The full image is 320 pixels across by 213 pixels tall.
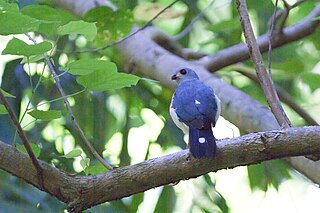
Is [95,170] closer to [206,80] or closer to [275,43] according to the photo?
[206,80]

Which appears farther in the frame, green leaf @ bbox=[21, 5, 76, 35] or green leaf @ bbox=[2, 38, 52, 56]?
green leaf @ bbox=[21, 5, 76, 35]

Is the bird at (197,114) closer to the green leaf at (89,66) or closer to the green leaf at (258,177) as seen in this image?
the green leaf at (89,66)

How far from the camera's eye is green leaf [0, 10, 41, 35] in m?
1.64

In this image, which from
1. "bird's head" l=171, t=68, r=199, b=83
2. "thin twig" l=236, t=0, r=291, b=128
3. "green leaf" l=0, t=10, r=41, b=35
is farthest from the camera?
"bird's head" l=171, t=68, r=199, b=83

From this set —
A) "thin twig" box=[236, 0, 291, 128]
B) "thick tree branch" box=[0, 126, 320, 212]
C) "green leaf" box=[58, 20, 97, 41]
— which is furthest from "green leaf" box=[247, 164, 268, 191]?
"green leaf" box=[58, 20, 97, 41]

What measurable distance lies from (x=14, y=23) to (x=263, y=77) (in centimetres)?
101

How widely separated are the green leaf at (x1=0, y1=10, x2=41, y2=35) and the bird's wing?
2.68ft

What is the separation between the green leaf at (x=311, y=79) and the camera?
3.24 m

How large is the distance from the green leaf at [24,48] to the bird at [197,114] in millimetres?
504

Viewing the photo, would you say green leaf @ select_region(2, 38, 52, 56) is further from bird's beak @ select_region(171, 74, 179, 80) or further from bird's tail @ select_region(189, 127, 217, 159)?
bird's beak @ select_region(171, 74, 179, 80)

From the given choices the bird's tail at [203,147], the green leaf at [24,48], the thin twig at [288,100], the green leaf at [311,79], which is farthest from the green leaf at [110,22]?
the green leaf at [24,48]

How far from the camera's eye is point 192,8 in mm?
4211

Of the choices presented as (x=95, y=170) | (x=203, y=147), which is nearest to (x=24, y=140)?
(x=95, y=170)

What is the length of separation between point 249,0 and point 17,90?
1390 millimetres
